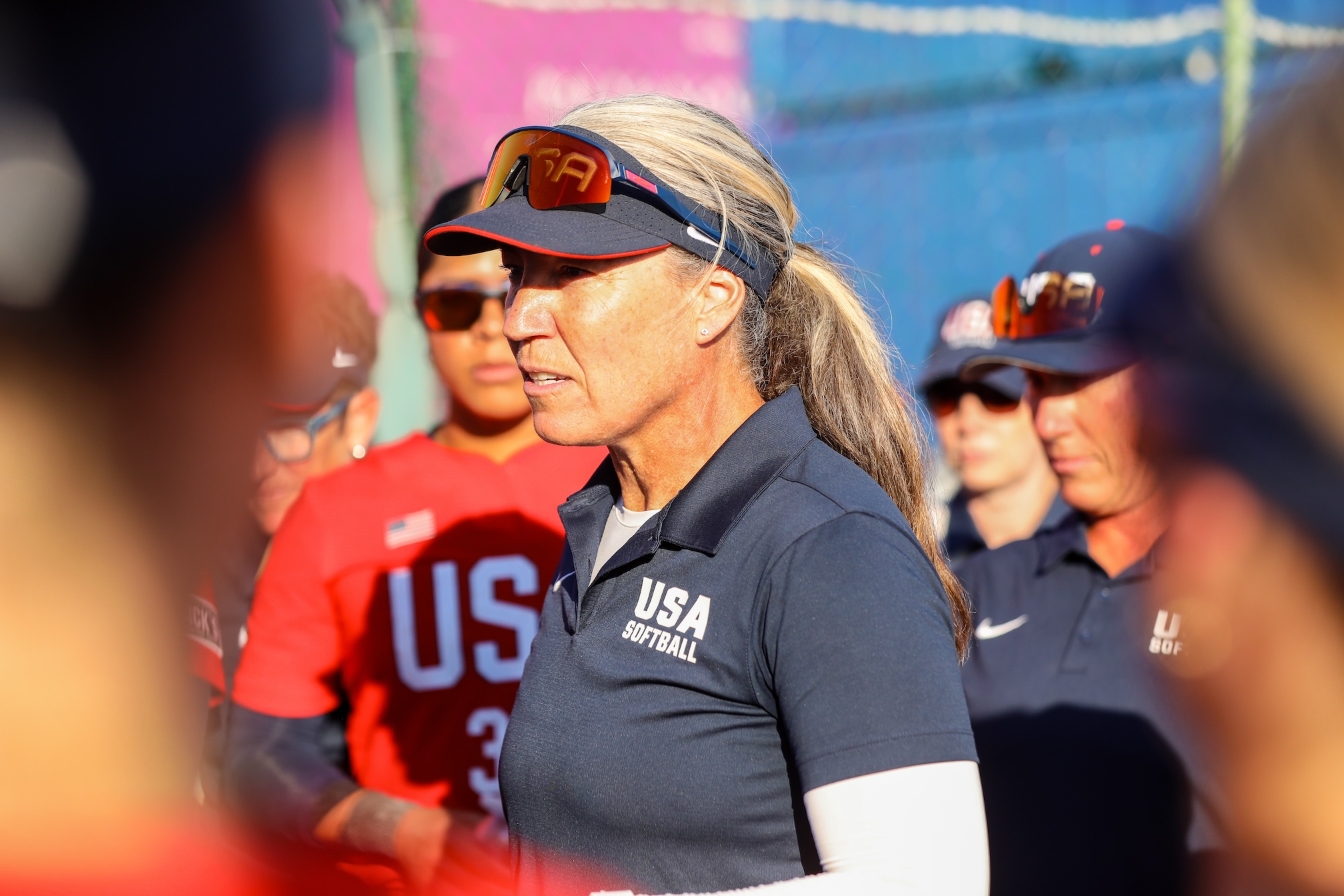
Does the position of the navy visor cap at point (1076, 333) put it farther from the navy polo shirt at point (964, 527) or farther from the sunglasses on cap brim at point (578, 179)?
the sunglasses on cap brim at point (578, 179)

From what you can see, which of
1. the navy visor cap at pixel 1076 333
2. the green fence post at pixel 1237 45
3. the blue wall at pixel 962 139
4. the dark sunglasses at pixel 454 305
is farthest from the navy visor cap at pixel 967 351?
the dark sunglasses at pixel 454 305

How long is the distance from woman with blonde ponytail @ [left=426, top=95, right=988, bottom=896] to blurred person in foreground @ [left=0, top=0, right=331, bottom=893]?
844mm

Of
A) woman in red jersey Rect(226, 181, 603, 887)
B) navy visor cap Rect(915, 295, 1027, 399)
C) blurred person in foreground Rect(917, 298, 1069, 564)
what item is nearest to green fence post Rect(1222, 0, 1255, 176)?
navy visor cap Rect(915, 295, 1027, 399)

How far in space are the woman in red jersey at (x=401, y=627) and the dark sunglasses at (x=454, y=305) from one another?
165 mm

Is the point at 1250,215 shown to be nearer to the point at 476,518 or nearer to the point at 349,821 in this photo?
the point at 349,821

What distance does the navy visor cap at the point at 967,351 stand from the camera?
404 cm

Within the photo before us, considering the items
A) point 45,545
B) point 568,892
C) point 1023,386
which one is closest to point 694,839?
point 568,892

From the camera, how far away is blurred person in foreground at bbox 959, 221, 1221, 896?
235cm

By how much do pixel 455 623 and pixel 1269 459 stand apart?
2322mm

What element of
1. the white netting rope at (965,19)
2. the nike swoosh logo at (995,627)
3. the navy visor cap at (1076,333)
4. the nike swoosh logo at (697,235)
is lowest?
the nike swoosh logo at (995,627)

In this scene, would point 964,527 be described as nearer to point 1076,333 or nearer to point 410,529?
point 1076,333

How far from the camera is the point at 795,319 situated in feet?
6.14

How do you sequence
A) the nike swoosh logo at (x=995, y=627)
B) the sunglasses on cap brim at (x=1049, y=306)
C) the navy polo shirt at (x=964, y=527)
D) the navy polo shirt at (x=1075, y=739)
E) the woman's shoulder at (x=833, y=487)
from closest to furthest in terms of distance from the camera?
the woman's shoulder at (x=833, y=487) → the navy polo shirt at (x=1075, y=739) → the nike swoosh logo at (x=995, y=627) → the sunglasses on cap brim at (x=1049, y=306) → the navy polo shirt at (x=964, y=527)

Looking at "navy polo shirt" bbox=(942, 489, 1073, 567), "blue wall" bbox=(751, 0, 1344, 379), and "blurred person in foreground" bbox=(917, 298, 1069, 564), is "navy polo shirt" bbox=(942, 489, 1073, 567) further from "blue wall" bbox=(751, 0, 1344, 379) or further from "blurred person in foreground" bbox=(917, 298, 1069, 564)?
"blue wall" bbox=(751, 0, 1344, 379)
